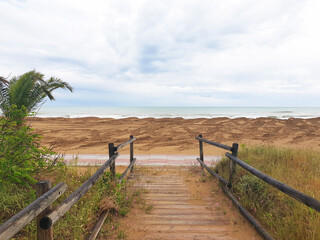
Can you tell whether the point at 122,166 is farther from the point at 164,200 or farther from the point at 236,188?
the point at 236,188

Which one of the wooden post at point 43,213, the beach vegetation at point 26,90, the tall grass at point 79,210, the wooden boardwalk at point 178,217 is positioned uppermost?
the beach vegetation at point 26,90

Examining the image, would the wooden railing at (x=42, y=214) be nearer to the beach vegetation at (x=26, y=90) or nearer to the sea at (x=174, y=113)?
the beach vegetation at (x=26, y=90)

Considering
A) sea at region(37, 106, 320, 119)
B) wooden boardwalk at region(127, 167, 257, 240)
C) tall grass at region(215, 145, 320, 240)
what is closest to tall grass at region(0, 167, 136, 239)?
wooden boardwalk at region(127, 167, 257, 240)

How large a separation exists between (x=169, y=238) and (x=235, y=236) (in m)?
1.10

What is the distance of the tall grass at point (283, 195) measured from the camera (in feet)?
8.89

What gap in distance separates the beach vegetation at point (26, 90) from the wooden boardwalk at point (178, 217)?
170 inches

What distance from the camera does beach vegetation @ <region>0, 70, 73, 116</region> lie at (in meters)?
5.50

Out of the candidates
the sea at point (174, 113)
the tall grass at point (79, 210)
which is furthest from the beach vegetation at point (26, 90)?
the sea at point (174, 113)

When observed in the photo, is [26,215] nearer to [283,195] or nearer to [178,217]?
[178,217]

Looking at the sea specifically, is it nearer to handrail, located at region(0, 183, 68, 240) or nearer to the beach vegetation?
the beach vegetation

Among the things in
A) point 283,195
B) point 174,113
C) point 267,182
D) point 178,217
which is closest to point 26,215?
point 178,217

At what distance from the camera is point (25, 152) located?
3.97 m

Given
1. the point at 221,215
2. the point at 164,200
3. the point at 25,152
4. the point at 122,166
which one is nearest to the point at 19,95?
the point at 25,152

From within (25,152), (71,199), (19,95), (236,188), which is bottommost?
(236,188)
